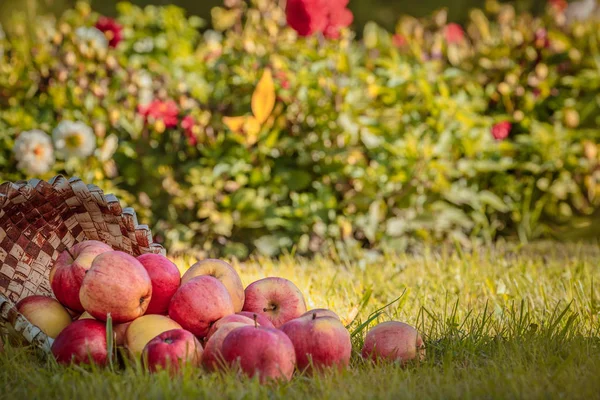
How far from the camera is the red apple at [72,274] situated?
5.91 feet

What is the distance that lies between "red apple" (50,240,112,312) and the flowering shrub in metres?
1.54

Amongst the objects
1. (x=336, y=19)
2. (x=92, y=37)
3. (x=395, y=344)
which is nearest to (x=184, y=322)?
(x=395, y=344)

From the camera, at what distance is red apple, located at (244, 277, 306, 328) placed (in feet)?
6.32

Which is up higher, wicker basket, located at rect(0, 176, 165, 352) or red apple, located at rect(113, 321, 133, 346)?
wicker basket, located at rect(0, 176, 165, 352)

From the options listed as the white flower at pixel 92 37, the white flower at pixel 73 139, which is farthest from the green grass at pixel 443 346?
the white flower at pixel 92 37

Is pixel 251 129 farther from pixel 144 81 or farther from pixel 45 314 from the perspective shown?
pixel 45 314

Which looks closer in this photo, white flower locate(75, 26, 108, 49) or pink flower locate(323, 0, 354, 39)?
pink flower locate(323, 0, 354, 39)

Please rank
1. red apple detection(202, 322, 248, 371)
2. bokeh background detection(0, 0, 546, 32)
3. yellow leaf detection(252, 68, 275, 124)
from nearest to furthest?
red apple detection(202, 322, 248, 371), yellow leaf detection(252, 68, 275, 124), bokeh background detection(0, 0, 546, 32)

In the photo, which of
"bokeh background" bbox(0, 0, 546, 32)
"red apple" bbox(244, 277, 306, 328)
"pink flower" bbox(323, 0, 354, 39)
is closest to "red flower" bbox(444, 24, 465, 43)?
"pink flower" bbox(323, 0, 354, 39)

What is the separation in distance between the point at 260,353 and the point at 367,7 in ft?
22.6

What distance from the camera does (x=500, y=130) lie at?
12.9 ft

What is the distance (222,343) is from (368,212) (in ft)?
6.92

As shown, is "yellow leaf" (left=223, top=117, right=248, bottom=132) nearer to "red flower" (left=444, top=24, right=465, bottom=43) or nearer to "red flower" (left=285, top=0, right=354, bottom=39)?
"red flower" (left=285, top=0, right=354, bottom=39)

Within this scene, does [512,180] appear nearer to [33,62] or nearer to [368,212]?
[368,212]
